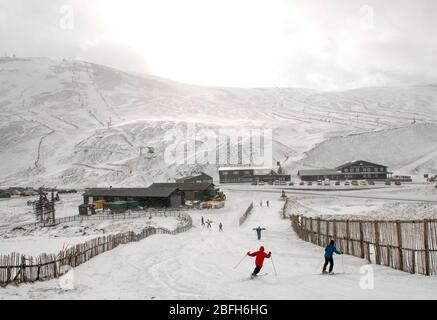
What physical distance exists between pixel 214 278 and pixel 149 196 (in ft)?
171

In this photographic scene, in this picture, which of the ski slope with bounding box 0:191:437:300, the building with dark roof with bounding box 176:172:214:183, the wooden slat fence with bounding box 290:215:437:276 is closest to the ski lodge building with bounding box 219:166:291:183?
the building with dark roof with bounding box 176:172:214:183

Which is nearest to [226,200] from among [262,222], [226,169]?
[262,222]

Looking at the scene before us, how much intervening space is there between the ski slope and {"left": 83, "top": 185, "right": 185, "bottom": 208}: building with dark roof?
3918cm

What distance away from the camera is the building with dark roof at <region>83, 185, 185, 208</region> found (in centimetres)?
6706

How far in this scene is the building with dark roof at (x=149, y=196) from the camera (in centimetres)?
6706

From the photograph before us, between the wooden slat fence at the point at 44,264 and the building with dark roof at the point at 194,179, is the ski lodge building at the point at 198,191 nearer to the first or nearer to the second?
the building with dark roof at the point at 194,179

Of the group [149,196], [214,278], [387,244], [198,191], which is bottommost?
[214,278]

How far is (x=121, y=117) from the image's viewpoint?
18475 cm

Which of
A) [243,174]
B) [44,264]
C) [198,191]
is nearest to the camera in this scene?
[44,264]

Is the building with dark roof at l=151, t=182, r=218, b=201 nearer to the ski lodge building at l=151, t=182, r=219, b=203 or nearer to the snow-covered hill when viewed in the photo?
the ski lodge building at l=151, t=182, r=219, b=203

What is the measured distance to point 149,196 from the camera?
220 feet

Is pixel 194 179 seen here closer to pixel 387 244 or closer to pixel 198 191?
pixel 198 191

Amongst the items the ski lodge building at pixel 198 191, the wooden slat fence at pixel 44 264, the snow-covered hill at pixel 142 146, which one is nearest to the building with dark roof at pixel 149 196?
the ski lodge building at pixel 198 191

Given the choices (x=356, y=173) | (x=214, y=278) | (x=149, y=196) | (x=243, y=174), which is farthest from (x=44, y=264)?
(x=356, y=173)
